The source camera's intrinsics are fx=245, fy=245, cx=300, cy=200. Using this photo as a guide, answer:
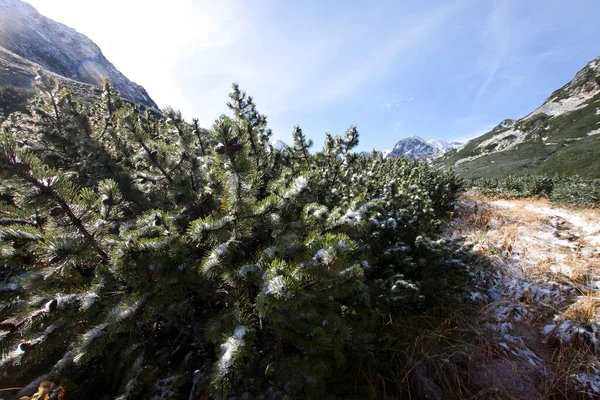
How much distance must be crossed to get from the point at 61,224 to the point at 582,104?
72.6 metres

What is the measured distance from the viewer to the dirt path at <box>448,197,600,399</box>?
6.96 feet

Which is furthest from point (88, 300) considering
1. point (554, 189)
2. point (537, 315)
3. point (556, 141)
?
point (556, 141)

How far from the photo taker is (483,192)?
1162cm

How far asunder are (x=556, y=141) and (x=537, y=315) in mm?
51224

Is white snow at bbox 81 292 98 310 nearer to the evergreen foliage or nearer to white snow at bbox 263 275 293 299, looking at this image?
the evergreen foliage

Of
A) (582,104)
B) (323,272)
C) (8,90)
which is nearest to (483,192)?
(323,272)

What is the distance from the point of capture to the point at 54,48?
90250 mm

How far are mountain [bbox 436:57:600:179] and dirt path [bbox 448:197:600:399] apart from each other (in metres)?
22.8

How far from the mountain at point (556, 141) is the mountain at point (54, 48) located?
228 ft

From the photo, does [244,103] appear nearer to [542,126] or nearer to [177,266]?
[177,266]

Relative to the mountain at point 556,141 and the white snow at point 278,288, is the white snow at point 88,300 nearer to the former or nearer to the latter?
the white snow at point 278,288

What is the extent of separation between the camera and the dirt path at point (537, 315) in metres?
2.12

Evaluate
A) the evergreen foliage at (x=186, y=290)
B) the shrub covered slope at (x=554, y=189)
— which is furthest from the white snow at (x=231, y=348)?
the shrub covered slope at (x=554, y=189)

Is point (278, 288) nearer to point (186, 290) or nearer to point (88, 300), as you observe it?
point (186, 290)
